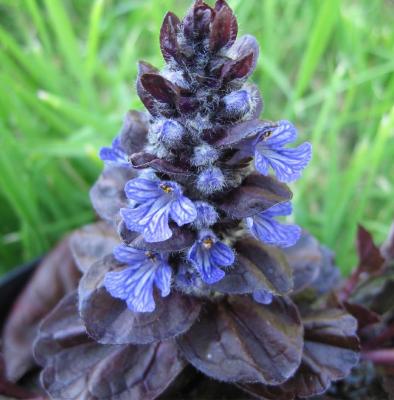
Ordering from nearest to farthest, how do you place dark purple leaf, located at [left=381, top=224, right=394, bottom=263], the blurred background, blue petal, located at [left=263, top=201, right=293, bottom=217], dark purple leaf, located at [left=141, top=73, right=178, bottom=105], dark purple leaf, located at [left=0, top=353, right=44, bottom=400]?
1. dark purple leaf, located at [left=141, top=73, right=178, bottom=105]
2. blue petal, located at [left=263, top=201, right=293, bottom=217]
3. dark purple leaf, located at [left=0, top=353, right=44, bottom=400]
4. dark purple leaf, located at [left=381, top=224, right=394, bottom=263]
5. the blurred background

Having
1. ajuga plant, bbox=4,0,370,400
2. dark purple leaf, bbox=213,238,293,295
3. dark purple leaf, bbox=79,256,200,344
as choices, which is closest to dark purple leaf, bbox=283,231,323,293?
ajuga plant, bbox=4,0,370,400

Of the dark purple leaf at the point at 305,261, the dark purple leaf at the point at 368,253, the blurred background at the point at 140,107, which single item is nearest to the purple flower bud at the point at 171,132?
the dark purple leaf at the point at 305,261

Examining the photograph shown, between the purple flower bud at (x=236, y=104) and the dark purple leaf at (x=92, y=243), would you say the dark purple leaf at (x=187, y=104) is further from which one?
the dark purple leaf at (x=92, y=243)

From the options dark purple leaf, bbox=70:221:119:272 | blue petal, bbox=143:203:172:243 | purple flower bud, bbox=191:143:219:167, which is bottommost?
dark purple leaf, bbox=70:221:119:272

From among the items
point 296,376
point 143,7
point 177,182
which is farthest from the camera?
→ point 143,7

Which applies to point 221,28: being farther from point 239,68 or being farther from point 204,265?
point 204,265

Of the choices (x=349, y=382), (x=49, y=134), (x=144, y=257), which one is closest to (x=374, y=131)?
(x=349, y=382)

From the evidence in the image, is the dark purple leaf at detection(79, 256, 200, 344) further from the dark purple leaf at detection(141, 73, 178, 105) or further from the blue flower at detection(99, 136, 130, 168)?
the dark purple leaf at detection(141, 73, 178, 105)

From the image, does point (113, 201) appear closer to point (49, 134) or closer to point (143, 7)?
point (49, 134)
